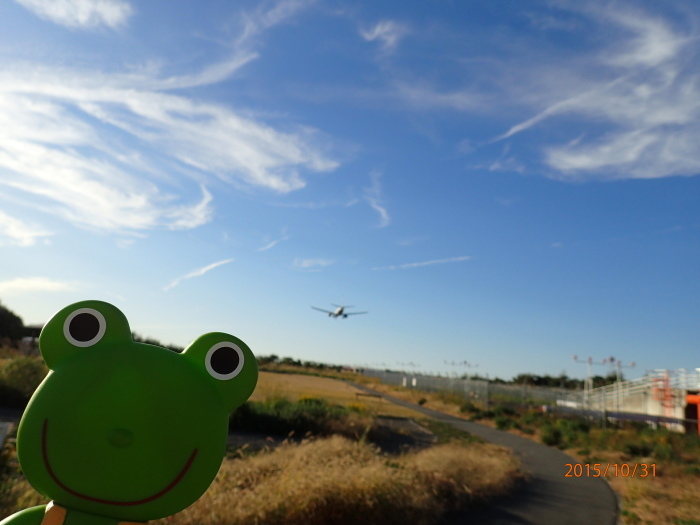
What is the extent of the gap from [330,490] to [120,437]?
15.0 ft

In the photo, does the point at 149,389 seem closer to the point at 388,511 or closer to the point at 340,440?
the point at 388,511

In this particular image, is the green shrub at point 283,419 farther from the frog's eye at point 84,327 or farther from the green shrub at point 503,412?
the green shrub at point 503,412

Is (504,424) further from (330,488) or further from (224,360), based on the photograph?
(224,360)

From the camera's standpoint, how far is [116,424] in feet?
8.01

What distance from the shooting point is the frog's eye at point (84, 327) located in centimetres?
276

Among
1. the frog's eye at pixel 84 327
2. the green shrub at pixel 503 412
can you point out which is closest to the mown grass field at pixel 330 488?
the frog's eye at pixel 84 327

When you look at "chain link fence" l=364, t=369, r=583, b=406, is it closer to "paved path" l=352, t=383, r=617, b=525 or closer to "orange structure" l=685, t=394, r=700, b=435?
"orange structure" l=685, t=394, r=700, b=435

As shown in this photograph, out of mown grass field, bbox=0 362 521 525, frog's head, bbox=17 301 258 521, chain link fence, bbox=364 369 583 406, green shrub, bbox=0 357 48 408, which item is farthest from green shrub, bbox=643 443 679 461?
chain link fence, bbox=364 369 583 406

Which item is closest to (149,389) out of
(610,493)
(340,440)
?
(340,440)

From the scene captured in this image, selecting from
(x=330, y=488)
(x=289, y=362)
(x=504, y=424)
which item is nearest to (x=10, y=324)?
(x=504, y=424)

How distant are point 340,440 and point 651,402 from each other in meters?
23.2

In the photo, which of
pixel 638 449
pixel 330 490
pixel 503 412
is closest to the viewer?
pixel 330 490

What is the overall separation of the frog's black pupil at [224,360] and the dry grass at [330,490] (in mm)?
3059

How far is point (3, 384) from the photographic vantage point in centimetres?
1277
